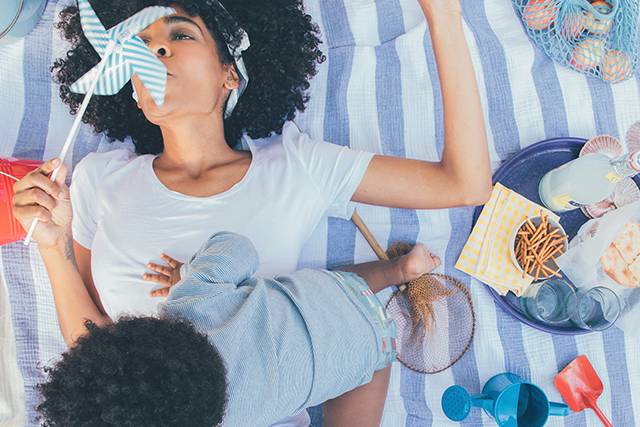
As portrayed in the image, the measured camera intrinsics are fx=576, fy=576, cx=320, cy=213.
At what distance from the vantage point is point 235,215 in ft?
3.94

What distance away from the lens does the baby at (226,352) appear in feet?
2.43

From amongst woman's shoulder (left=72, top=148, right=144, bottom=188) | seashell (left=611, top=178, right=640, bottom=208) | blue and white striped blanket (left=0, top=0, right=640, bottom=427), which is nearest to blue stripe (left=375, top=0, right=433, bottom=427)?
blue and white striped blanket (left=0, top=0, right=640, bottom=427)

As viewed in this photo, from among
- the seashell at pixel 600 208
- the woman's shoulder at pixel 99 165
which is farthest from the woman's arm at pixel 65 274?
the seashell at pixel 600 208

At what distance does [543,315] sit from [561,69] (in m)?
0.61

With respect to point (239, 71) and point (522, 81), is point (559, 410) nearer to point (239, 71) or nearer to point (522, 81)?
point (522, 81)

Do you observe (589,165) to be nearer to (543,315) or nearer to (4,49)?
(543,315)

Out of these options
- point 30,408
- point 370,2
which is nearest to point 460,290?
point 370,2

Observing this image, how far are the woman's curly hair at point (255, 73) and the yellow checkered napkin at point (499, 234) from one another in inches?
20.4

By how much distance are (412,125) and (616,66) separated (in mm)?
501

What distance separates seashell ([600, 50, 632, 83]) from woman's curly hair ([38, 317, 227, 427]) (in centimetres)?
116

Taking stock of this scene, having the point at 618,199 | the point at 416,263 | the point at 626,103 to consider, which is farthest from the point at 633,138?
the point at 416,263

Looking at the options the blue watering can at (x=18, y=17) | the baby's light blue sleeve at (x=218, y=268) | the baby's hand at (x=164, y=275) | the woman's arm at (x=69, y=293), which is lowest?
the woman's arm at (x=69, y=293)

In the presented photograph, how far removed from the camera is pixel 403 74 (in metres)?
1.47

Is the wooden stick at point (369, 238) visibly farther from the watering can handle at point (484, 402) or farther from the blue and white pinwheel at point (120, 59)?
the blue and white pinwheel at point (120, 59)
